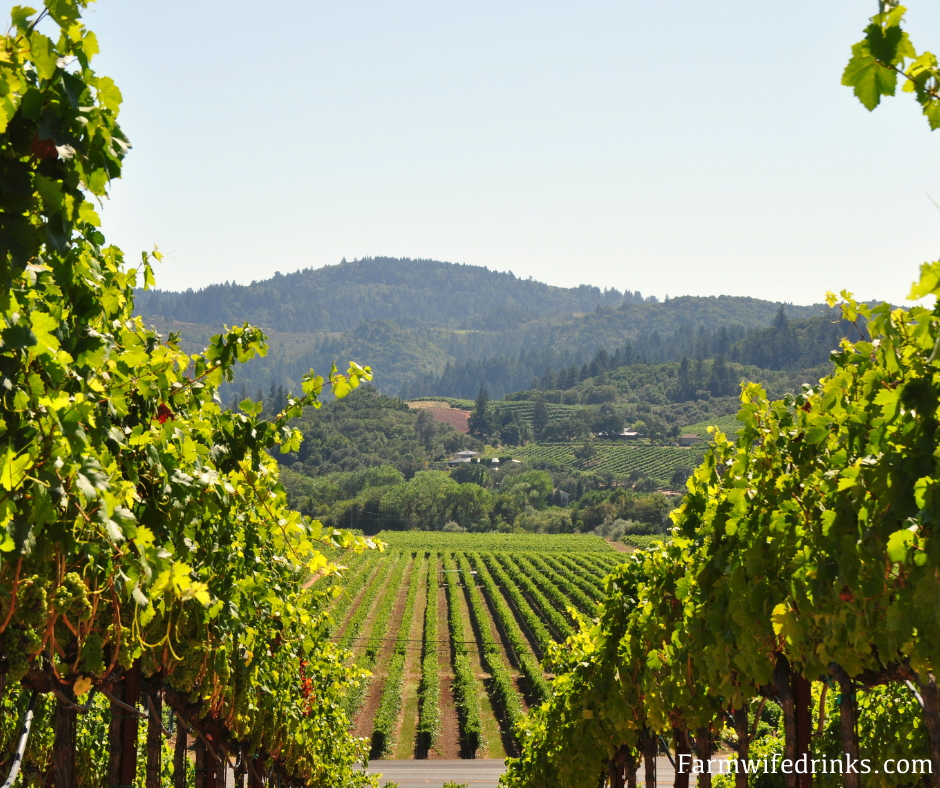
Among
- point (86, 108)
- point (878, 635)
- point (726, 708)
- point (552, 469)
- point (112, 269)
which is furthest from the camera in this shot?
point (552, 469)

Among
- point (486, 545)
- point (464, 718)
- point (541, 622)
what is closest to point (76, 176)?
point (464, 718)

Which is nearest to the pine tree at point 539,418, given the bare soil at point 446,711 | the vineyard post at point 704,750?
the bare soil at point 446,711

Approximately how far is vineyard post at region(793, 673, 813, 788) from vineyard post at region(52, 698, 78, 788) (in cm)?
355

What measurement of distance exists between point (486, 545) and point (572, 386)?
392ft

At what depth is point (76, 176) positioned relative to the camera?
6.48ft

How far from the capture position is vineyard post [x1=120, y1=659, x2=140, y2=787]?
3.67 meters

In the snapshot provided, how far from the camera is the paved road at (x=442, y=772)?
20.6 meters

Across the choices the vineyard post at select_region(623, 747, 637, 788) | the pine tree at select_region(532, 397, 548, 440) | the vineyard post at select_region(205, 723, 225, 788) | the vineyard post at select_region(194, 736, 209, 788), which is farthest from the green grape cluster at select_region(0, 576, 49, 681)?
the pine tree at select_region(532, 397, 548, 440)

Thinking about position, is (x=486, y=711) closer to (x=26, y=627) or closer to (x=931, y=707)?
(x=931, y=707)

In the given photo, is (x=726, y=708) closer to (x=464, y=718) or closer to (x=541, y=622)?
(x=464, y=718)

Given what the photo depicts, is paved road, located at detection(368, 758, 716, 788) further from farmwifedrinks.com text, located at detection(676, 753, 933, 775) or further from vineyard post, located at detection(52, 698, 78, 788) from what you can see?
vineyard post, located at detection(52, 698, 78, 788)

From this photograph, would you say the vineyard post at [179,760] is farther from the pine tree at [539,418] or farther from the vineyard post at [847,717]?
A: the pine tree at [539,418]

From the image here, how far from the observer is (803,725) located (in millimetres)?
4266

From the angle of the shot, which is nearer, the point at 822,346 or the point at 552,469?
the point at 552,469
